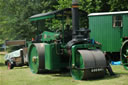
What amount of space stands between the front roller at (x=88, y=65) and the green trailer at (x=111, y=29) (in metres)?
5.27

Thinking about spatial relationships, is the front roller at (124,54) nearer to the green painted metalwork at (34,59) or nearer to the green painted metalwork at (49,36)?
the green painted metalwork at (49,36)

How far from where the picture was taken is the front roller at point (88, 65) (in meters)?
7.66

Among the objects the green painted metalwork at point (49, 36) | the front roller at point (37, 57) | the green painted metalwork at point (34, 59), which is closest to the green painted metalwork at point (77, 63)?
the green painted metalwork at point (49, 36)

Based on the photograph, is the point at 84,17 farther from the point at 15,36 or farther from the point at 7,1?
the point at 7,1

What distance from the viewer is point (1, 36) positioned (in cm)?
2795

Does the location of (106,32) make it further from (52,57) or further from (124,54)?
(52,57)

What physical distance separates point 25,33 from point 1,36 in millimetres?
3206

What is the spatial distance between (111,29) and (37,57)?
550 cm

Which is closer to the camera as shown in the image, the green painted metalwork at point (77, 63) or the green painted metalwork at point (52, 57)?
the green painted metalwork at point (77, 63)

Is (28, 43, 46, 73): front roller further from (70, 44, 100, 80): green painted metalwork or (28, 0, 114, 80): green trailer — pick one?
(70, 44, 100, 80): green painted metalwork

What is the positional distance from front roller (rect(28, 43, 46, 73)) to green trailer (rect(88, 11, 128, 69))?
493 centimetres

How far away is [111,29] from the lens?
1364 cm

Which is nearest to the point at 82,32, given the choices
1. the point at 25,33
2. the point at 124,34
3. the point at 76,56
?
the point at 76,56

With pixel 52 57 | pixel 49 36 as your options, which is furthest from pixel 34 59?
pixel 52 57
